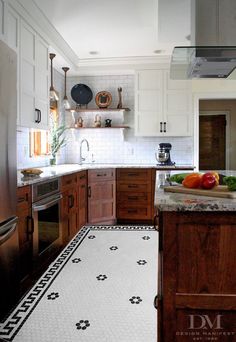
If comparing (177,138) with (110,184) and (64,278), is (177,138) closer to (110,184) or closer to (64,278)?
(110,184)

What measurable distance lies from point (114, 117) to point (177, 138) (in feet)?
3.63

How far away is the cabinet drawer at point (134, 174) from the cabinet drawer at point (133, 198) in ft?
0.74

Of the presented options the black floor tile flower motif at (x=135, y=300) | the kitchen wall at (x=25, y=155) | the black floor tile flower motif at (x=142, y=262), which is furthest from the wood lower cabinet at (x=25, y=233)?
the kitchen wall at (x=25, y=155)

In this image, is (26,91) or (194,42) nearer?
(194,42)

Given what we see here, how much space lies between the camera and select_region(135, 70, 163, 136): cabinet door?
16.4 ft

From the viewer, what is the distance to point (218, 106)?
24.9 ft

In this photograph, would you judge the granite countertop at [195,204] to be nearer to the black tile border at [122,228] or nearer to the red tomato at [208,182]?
the red tomato at [208,182]

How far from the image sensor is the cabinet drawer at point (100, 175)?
4.63 m

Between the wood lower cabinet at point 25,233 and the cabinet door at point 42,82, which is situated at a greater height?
the cabinet door at point 42,82

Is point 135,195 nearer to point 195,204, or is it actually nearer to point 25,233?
point 25,233

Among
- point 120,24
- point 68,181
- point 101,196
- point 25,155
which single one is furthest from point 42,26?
point 101,196

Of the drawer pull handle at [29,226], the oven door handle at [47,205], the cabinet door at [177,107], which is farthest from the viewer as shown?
the cabinet door at [177,107]

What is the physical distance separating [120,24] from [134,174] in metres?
2.04

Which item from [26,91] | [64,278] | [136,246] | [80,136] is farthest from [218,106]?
[64,278]
